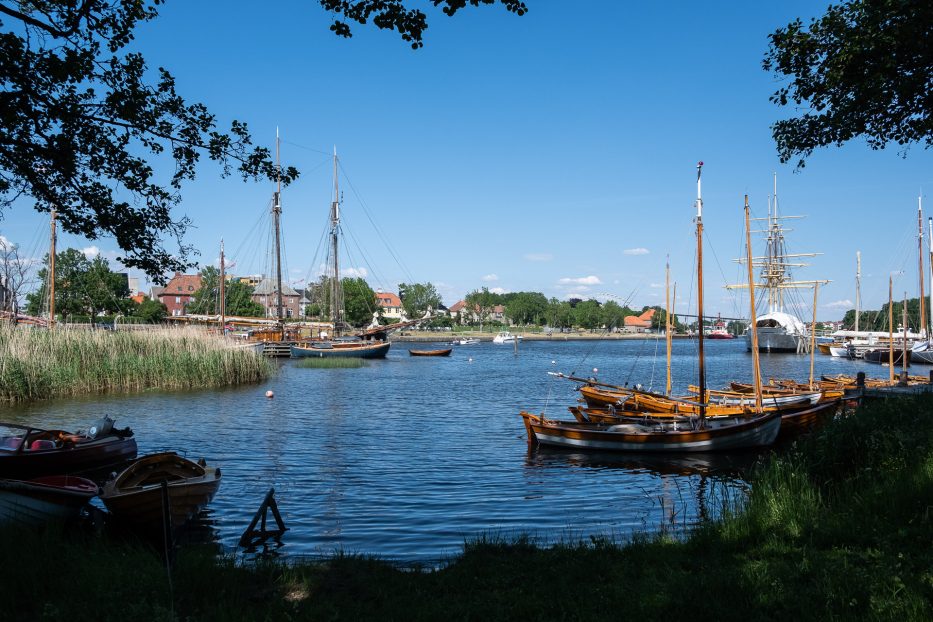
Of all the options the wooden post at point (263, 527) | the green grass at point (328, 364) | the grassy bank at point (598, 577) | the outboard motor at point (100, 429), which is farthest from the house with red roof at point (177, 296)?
the grassy bank at point (598, 577)

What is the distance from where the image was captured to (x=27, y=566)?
7.88 meters

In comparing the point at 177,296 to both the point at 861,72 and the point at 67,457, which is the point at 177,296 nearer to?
the point at 67,457

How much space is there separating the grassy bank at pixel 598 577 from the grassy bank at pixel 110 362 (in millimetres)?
22659

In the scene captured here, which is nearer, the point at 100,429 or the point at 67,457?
the point at 67,457

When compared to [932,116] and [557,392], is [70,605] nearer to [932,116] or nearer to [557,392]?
[932,116]

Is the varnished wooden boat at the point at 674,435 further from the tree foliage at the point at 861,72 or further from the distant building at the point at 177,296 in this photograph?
the distant building at the point at 177,296

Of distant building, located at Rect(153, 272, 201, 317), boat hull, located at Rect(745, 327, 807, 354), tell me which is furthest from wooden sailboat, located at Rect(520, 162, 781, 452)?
distant building, located at Rect(153, 272, 201, 317)

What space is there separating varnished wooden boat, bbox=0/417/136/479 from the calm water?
2.78 m

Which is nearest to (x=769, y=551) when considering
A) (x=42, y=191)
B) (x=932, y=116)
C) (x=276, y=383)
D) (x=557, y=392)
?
(x=932, y=116)

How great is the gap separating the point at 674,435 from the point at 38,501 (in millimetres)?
16232

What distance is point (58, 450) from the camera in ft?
47.5

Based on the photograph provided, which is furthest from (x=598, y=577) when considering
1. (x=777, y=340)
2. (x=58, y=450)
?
(x=777, y=340)

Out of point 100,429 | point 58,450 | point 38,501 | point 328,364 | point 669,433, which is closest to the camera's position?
point 38,501

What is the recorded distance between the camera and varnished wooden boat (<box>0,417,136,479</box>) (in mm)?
13625
